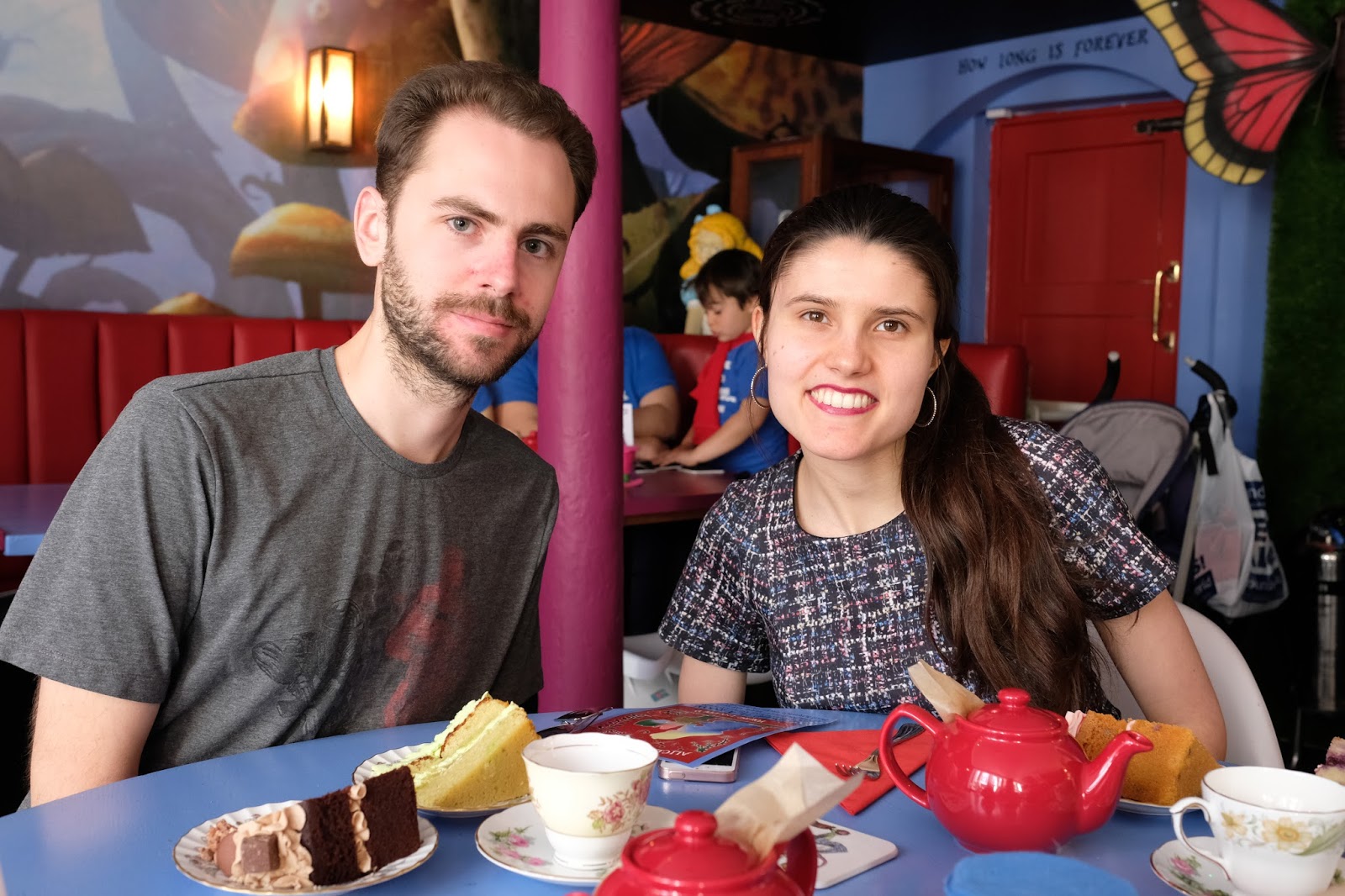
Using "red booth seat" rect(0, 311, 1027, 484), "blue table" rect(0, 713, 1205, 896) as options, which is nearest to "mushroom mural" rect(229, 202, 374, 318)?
"red booth seat" rect(0, 311, 1027, 484)

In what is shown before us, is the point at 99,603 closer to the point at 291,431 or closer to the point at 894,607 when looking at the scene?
the point at 291,431

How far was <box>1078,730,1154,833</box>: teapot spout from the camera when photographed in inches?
38.4

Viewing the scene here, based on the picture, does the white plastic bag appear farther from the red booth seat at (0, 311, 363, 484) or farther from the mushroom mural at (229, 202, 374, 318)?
the red booth seat at (0, 311, 363, 484)

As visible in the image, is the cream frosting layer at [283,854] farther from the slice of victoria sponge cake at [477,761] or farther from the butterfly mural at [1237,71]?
the butterfly mural at [1237,71]

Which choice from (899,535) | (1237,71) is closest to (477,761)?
(899,535)

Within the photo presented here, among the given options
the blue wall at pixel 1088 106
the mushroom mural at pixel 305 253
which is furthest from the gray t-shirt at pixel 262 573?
the blue wall at pixel 1088 106

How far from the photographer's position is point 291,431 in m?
1.47

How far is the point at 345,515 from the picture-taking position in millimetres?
1462

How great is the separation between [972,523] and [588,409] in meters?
1.12

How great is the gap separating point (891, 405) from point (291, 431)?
2.48 feet

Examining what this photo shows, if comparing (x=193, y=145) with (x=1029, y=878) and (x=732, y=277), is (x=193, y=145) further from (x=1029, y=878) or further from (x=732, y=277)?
(x=1029, y=878)

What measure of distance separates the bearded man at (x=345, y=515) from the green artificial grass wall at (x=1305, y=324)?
17.3 feet

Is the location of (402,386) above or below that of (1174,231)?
below

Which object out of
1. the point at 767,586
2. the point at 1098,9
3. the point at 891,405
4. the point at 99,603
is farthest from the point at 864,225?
the point at 1098,9
